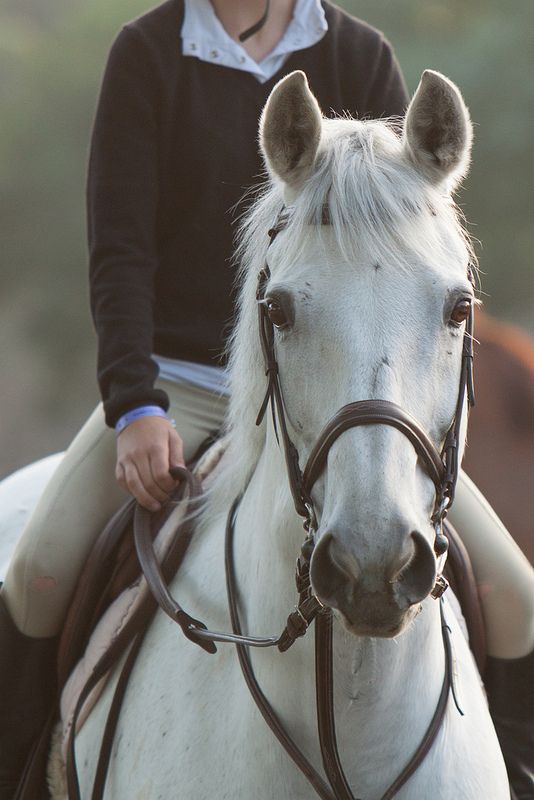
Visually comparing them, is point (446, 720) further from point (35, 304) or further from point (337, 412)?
point (35, 304)

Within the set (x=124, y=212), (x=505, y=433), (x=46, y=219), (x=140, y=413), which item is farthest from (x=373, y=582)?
(x=46, y=219)

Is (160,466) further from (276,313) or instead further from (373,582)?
(373,582)

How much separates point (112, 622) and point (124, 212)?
1057mm

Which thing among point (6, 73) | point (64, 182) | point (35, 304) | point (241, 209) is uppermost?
point (241, 209)

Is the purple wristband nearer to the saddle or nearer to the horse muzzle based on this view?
the saddle

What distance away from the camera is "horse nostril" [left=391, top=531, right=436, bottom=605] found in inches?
60.1

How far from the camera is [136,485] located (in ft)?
7.78

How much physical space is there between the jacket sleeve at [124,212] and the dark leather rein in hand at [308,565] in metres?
0.62

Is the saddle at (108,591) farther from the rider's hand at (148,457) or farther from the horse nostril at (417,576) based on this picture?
the horse nostril at (417,576)

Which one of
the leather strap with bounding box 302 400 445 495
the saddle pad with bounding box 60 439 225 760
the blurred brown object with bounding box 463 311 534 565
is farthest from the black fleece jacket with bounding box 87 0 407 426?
the blurred brown object with bounding box 463 311 534 565

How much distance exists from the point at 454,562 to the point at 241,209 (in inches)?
45.6

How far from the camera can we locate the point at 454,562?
7.80 ft

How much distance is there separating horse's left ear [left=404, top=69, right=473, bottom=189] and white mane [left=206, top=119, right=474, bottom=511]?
0.03 metres

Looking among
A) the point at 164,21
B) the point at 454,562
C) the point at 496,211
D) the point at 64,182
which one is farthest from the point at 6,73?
the point at 454,562
